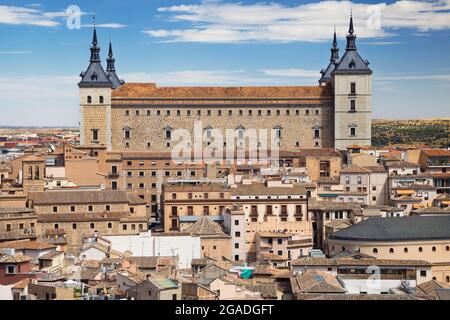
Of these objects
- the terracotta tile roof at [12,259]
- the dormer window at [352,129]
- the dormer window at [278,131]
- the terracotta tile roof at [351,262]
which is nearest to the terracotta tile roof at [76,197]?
the terracotta tile roof at [351,262]

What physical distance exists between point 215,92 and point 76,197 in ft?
45.6

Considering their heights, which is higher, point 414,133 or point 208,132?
point 414,133

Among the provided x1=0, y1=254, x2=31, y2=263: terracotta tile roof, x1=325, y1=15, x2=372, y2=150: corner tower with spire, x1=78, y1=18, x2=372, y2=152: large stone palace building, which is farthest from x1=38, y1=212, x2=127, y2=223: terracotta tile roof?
x1=325, y1=15, x2=372, y2=150: corner tower with spire

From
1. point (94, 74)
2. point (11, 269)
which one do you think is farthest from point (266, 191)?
point (94, 74)

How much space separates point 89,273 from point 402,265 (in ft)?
17.6

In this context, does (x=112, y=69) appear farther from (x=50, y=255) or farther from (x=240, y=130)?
(x=50, y=255)

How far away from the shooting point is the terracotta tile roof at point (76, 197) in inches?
864

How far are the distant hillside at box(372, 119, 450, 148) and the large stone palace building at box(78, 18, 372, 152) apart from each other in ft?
47.1

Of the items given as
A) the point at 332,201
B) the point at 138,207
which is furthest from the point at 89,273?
the point at 332,201

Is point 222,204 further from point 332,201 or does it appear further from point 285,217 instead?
point 332,201

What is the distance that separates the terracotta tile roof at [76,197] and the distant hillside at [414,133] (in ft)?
93.5

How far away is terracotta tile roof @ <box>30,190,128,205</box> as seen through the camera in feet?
72.0

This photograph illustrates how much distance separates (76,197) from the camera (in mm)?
22328
